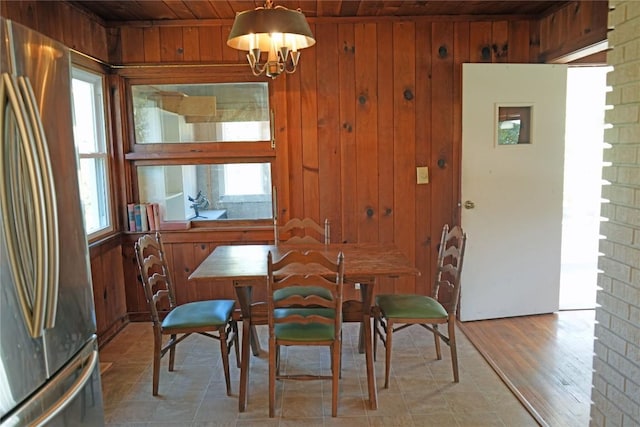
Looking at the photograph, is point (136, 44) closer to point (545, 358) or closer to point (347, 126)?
point (347, 126)

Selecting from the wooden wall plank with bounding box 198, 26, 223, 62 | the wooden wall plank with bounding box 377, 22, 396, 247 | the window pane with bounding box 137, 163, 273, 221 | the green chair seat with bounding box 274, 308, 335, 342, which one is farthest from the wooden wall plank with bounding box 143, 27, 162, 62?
the green chair seat with bounding box 274, 308, 335, 342

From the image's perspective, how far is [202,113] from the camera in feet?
12.7

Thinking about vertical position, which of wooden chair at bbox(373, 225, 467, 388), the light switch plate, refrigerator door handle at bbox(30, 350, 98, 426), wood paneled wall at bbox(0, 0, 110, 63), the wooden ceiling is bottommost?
wooden chair at bbox(373, 225, 467, 388)

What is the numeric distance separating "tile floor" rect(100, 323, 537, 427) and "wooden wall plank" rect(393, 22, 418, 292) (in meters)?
0.88

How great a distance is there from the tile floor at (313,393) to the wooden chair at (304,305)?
154mm

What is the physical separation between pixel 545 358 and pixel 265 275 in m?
1.92

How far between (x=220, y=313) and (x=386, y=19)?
95.6 inches

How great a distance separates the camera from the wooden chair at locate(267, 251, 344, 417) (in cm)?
234

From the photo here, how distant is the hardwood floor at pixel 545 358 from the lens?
2.60 metres

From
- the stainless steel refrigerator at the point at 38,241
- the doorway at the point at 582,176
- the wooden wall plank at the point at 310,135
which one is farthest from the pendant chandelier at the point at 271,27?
the doorway at the point at 582,176

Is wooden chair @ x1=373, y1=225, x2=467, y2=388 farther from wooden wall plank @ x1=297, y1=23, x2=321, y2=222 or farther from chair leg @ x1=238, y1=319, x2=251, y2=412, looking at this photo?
wooden wall plank @ x1=297, y1=23, x2=321, y2=222

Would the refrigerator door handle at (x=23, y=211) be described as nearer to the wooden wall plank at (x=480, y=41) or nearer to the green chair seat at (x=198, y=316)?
the green chair seat at (x=198, y=316)

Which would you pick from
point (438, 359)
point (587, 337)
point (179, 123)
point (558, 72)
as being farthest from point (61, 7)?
point (587, 337)

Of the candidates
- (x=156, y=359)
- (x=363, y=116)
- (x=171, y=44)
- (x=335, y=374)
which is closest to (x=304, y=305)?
(x=335, y=374)
